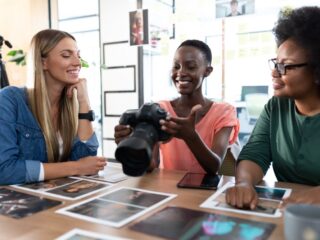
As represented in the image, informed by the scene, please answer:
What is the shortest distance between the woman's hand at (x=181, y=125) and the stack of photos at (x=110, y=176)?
0.79 ft

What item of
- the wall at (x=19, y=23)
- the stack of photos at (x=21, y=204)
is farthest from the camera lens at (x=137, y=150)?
the wall at (x=19, y=23)

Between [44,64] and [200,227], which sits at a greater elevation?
[44,64]

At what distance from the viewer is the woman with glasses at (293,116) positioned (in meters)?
0.98

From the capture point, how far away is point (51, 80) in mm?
1266

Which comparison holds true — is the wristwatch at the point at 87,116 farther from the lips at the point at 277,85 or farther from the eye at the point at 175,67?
the lips at the point at 277,85

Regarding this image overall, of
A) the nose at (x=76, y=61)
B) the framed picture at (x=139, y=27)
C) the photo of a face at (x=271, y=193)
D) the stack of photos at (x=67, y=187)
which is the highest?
the framed picture at (x=139, y=27)

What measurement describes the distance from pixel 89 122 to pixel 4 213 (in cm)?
60

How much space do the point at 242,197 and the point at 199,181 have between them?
0.21 meters

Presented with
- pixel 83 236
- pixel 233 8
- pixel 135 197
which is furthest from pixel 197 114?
pixel 233 8

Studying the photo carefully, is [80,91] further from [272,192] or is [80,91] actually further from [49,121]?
[272,192]

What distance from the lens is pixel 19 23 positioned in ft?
10.4

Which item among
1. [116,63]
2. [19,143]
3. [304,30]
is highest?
[116,63]

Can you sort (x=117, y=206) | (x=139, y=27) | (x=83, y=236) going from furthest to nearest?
(x=139, y=27) → (x=117, y=206) → (x=83, y=236)

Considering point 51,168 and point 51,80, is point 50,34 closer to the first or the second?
point 51,80
